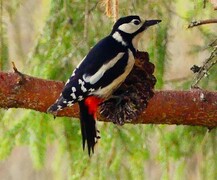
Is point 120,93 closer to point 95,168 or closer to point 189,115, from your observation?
point 189,115

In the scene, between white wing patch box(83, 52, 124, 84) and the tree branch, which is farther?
the tree branch

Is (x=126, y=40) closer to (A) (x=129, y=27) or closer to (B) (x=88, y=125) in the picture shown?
(A) (x=129, y=27)

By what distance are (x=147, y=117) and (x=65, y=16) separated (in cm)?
70

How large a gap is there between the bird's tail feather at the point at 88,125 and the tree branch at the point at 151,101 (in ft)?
0.38

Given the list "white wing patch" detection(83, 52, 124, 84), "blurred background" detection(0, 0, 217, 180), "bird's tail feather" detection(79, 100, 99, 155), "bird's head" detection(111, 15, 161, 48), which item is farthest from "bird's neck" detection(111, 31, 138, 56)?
"blurred background" detection(0, 0, 217, 180)

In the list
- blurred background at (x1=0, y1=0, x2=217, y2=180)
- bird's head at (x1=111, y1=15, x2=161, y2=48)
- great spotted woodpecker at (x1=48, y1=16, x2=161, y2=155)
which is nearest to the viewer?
great spotted woodpecker at (x1=48, y1=16, x2=161, y2=155)

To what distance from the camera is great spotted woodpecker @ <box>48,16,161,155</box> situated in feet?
6.72

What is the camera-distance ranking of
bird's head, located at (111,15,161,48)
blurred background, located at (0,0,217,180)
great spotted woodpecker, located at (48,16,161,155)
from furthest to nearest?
blurred background, located at (0,0,217,180)
bird's head, located at (111,15,161,48)
great spotted woodpecker, located at (48,16,161,155)

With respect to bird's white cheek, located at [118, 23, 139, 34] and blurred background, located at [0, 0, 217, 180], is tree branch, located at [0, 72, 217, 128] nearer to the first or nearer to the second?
bird's white cheek, located at [118, 23, 139, 34]

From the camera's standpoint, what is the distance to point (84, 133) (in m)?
2.10

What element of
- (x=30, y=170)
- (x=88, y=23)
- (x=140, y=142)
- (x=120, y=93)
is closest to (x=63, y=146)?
(x=140, y=142)

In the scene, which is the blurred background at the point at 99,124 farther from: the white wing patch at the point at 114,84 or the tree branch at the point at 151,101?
the white wing patch at the point at 114,84

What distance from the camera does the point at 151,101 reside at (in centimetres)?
226

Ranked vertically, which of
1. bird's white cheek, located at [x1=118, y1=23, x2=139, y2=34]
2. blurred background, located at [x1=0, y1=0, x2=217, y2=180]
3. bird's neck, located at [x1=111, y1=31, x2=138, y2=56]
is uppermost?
bird's white cheek, located at [x1=118, y1=23, x2=139, y2=34]
